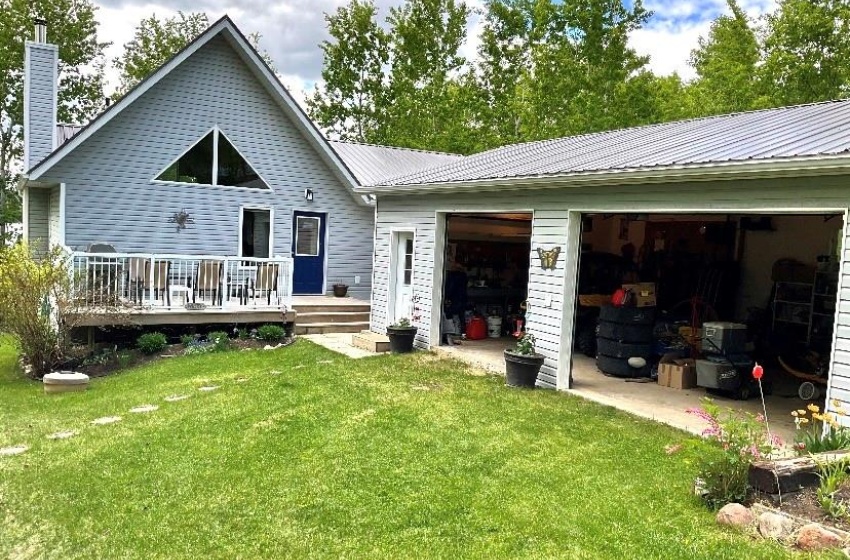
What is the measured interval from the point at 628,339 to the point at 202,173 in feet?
29.7

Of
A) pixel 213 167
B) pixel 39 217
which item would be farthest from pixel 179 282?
pixel 39 217

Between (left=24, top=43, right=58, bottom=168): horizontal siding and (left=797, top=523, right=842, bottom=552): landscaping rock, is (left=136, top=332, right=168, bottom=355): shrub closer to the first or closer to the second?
(left=24, top=43, right=58, bottom=168): horizontal siding

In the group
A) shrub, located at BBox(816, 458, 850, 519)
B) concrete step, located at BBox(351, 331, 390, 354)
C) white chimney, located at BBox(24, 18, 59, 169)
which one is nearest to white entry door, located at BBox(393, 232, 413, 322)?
concrete step, located at BBox(351, 331, 390, 354)

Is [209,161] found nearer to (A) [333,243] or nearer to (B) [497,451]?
(A) [333,243]

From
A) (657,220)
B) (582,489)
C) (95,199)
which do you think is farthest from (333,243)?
(582,489)

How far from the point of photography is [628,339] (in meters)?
8.86

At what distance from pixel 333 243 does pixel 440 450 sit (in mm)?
9644

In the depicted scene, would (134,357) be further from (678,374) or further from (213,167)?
(678,374)

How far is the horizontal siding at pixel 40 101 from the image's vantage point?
12.3m

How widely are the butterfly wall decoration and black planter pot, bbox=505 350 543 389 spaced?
1153mm

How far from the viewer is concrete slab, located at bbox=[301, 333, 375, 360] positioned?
10.3 meters

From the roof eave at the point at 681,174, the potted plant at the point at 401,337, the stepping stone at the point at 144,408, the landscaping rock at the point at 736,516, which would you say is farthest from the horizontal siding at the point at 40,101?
the landscaping rock at the point at 736,516

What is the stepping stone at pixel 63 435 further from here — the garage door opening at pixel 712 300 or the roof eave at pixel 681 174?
the garage door opening at pixel 712 300

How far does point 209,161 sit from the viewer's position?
13336mm
